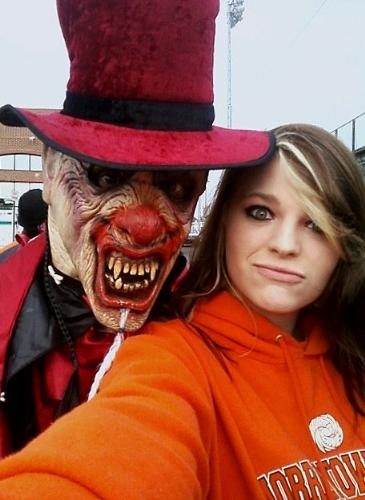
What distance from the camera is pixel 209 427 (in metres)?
0.92

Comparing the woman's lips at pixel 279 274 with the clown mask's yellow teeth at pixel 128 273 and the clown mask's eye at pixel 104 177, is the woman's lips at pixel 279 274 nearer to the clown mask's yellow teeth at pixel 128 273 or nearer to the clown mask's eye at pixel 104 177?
the clown mask's yellow teeth at pixel 128 273

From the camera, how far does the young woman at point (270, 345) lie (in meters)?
0.92

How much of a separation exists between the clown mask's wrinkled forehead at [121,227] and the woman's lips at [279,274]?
0.19 metres

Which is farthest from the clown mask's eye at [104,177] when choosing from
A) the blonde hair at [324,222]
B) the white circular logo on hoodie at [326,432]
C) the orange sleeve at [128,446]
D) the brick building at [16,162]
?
the brick building at [16,162]

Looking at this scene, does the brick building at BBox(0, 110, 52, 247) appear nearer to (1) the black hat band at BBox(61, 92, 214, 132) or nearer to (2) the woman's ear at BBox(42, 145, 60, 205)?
(2) the woman's ear at BBox(42, 145, 60, 205)

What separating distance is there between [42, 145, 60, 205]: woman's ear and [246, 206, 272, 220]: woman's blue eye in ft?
1.42

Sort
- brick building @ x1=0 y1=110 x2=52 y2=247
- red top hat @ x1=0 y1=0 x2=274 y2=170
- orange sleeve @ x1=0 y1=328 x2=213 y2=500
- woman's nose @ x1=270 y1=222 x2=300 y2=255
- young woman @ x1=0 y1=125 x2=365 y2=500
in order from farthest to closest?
brick building @ x1=0 y1=110 x2=52 y2=247 < woman's nose @ x1=270 y1=222 x2=300 y2=255 < red top hat @ x1=0 y1=0 x2=274 y2=170 < young woman @ x1=0 y1=125 x2=365 y2=500 < orange sleeve @ x1=0 y1=328 x2=213 y2=500

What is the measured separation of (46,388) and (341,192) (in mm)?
805

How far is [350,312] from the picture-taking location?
1478mm

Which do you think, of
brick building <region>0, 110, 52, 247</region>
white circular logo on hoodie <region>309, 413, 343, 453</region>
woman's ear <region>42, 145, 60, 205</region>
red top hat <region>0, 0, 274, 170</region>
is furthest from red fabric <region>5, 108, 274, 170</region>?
brick building <region>0, 110, 52, 247</region>

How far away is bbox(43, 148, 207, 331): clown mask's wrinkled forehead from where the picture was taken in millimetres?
1107

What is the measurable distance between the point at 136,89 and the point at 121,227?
0.88 feet

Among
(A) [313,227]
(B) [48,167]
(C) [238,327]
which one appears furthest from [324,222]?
(B) [48,167]

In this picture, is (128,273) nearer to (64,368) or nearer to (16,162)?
(64,368)
